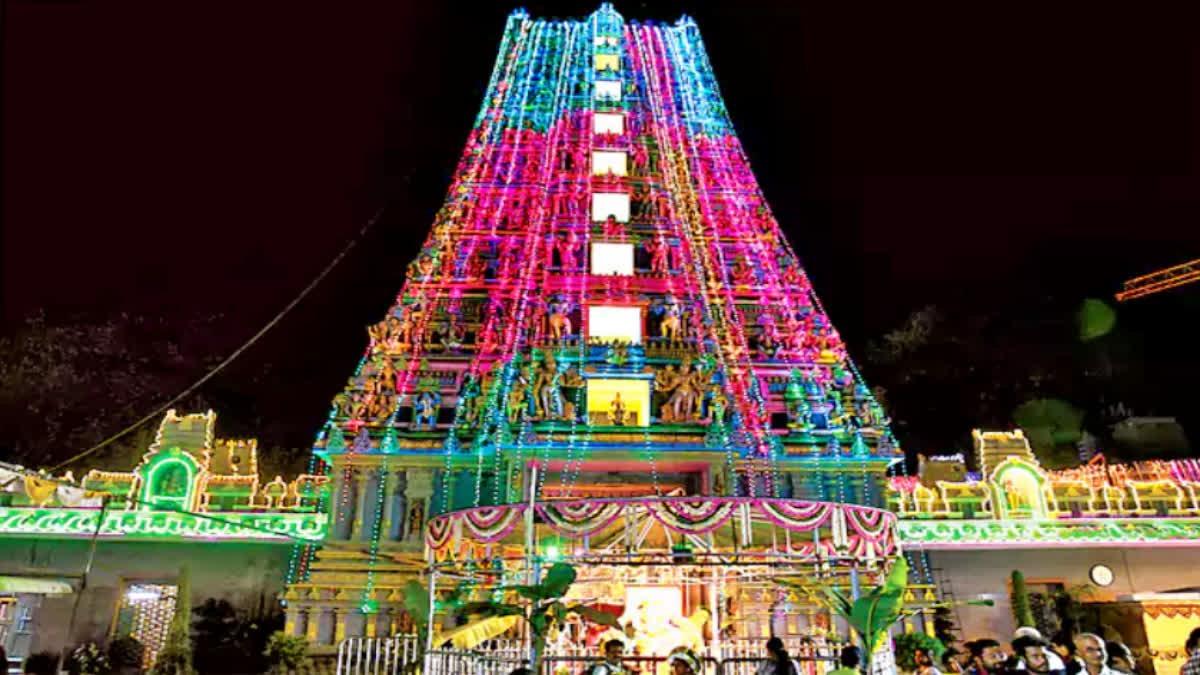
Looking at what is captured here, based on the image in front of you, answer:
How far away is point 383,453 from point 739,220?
1400 centimetres

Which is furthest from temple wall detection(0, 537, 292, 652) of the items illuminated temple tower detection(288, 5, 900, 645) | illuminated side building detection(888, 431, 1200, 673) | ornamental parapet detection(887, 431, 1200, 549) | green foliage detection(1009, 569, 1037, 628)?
green foliage detection(1009, 569, 1037, 628)

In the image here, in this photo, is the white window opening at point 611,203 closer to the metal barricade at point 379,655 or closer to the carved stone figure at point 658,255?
the carved stone figure at point 658,255

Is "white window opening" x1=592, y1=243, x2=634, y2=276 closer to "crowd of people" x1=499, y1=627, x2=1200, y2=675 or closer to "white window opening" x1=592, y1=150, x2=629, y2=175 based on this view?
"white window opening" x1=592, y1=150, x2=629, y2=175

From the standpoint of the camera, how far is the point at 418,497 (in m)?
20.9

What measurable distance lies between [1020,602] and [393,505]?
55.4 feet

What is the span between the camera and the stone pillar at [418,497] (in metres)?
20.6

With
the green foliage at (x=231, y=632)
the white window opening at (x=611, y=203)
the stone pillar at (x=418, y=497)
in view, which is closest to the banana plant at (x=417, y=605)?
the stone pillar at (x=418, y=497)

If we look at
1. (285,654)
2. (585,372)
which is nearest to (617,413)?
(585,372)

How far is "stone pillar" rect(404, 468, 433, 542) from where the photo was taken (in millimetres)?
20594

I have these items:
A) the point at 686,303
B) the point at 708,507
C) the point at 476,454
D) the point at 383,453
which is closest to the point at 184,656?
the point at 383,453

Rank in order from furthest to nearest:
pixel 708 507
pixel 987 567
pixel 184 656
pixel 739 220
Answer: pixel 739 220 → pixel 987 567 → pixel 184 656 → pixel 708 507

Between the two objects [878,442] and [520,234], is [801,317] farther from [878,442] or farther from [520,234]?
[520,234]

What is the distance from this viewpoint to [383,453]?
69.1 feet

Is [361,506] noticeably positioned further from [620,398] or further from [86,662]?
[620,398]
